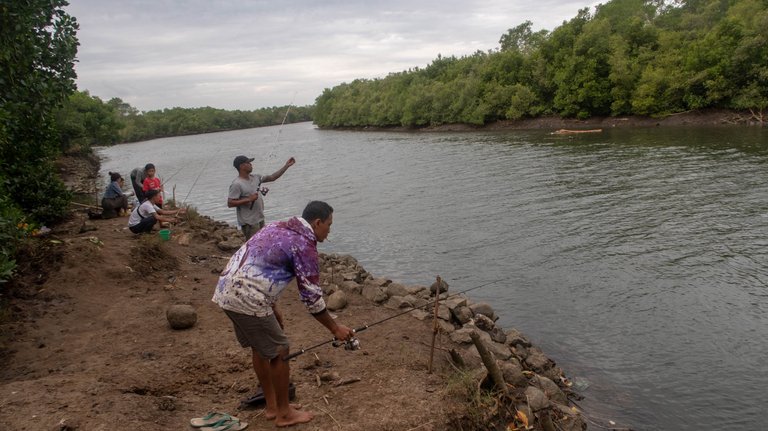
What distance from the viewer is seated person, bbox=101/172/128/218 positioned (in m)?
15.6

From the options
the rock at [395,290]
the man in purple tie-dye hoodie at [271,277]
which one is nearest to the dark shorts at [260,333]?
the man in purple tie-dye hoodie at [271,277]

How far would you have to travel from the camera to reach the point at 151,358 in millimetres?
6750

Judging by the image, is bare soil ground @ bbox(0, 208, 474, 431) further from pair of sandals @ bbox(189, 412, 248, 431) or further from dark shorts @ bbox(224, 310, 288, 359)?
dark shorts @ bbox(224, 310, 288, 359)

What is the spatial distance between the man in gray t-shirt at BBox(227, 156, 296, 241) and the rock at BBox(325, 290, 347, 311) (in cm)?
193

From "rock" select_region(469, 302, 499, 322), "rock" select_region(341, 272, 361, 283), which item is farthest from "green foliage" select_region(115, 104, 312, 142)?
"rock" select_region(469, 302, 499, 322)

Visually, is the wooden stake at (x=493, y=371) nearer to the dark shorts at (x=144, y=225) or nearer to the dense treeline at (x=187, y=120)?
the dark shorts at (x=144, y=225)

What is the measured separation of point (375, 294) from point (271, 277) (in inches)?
200

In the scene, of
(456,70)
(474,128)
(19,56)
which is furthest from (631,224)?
(456,70)

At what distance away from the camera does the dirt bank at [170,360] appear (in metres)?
5.23

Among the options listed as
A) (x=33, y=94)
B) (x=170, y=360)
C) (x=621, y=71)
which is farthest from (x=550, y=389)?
(x=621, y=71)

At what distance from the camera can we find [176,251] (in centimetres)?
1195

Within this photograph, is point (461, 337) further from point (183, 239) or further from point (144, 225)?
point (144, 225)

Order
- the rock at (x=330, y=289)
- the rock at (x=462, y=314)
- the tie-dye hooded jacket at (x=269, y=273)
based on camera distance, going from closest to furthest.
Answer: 1. the tie-dye hooded jacket at (x=269, y=273)
2. the rock at (x=462, y=314)
3. the rock at (x=330, y=289)

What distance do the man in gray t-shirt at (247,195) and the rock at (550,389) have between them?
5.20 m
